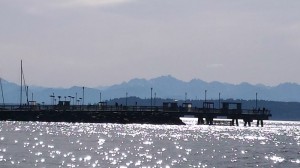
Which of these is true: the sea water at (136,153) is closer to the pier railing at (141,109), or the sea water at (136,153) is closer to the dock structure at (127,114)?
the dock structure at (127,114)

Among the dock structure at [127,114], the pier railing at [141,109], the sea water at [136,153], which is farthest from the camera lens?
the pier railing at [141,109]

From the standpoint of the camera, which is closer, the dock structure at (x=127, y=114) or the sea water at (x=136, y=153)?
the sea water at (x=136, y=153)

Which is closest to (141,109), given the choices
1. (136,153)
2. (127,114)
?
(127,114)

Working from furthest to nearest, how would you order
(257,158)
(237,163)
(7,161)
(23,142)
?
(23,142) → (257,158) → (237,163) → (7,161)

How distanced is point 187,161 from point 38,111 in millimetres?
101978

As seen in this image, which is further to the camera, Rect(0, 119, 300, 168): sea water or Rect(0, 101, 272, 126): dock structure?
Rect(0, 101, 272, 126): dock structure

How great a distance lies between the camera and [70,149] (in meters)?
85.1

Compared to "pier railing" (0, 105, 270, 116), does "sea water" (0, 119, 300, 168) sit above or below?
below

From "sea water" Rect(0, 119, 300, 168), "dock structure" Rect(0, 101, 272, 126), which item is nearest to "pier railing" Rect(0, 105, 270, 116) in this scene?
"dock structure" Rect(0, 101, 272, 126)

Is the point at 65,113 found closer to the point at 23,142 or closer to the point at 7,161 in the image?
the point at 23,142

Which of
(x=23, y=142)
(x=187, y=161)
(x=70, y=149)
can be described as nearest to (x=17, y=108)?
(x=23, y=142)

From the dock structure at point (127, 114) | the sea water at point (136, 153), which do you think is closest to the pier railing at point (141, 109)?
the dock structure at point (127, 114)

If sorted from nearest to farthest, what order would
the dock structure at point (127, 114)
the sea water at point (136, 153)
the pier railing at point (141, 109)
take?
the sea water at point (136, 153), the dock structure at point (127, 114), the pier railing at point (141, 109)

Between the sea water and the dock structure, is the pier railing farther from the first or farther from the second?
the sea water
